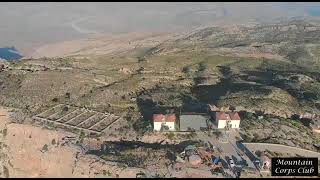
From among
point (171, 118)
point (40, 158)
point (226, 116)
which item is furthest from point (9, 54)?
point (226, 116)

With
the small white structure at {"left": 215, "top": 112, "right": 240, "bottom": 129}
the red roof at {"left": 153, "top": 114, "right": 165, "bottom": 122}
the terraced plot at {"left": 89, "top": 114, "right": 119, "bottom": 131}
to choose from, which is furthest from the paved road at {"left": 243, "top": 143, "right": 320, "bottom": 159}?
the terraced plot at {"left": 89, "top": 114, "right": 119, "bottom": 131}

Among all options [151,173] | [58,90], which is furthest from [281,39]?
[151,173]

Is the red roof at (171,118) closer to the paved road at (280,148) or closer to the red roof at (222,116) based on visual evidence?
the red roof at (222,116)

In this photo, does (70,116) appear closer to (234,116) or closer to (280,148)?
(234,116)

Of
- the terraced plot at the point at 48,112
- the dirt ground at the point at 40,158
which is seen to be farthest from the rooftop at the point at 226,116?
the terraced plot at the point at 48,112

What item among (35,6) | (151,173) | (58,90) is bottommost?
(151,173)

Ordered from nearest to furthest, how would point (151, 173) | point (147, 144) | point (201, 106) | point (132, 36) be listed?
point (151, 173), point (147, 144), point (201, 106), point (132, 36)

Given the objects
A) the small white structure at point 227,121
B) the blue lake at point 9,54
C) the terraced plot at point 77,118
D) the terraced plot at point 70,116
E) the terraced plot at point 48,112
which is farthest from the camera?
the blue lake at point 9,54

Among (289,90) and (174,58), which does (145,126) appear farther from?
(174,58)
